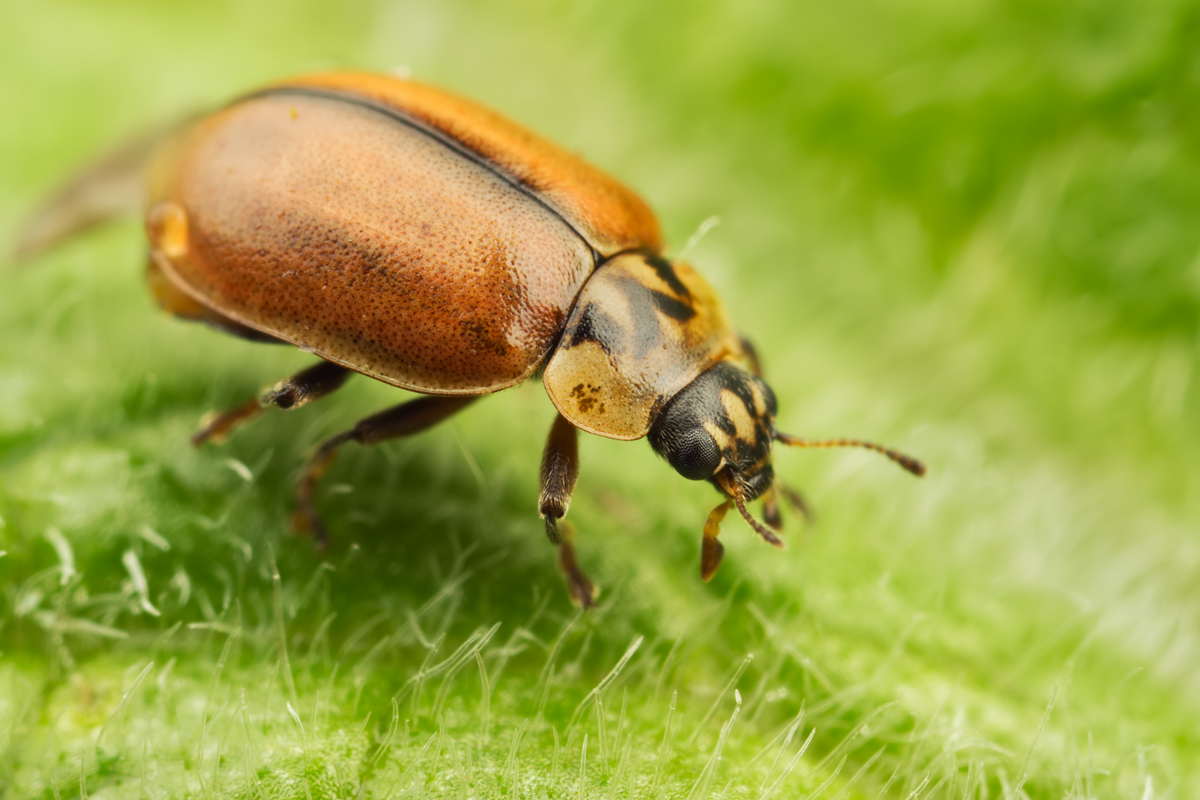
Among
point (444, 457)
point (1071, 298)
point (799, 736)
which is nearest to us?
point (799, 736)

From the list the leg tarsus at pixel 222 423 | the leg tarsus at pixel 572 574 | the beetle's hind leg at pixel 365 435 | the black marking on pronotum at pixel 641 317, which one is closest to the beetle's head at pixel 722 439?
the black marking on pronotum at pixel 641 317

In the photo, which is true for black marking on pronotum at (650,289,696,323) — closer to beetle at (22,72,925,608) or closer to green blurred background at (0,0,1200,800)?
beetle at (22,72,925,608)

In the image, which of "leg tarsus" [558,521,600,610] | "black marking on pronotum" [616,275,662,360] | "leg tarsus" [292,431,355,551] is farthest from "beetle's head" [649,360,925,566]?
"leg tarsus" [292,431,355,551]

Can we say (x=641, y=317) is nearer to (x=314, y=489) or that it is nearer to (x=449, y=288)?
(x=449, y=288)

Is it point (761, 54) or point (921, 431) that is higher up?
point (761, 54)

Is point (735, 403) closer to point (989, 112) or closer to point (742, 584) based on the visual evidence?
point (742, 584)

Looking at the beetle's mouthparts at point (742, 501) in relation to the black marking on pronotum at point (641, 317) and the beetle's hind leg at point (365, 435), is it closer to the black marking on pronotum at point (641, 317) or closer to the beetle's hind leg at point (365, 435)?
the black marking on pronotum at point (641, 317)

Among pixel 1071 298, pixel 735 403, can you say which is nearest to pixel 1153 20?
pixel 1071 298
